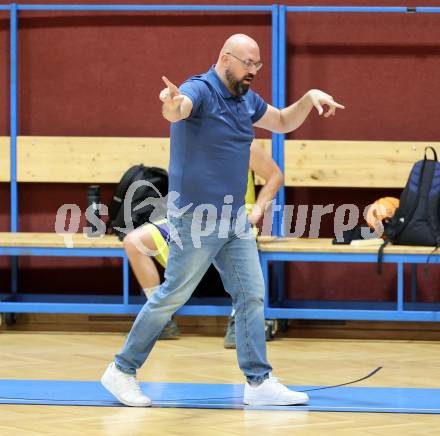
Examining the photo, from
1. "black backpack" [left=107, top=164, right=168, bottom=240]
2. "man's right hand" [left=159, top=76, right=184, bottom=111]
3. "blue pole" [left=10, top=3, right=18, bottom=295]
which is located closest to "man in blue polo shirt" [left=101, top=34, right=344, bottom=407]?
"man's right hand" [left=159, top=76, right=184, bottom=111]

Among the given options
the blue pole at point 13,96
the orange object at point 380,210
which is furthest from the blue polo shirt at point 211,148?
the blue pole at point 13,96

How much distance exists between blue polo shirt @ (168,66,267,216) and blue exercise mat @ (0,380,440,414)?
74cm

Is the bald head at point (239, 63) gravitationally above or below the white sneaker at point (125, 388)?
above

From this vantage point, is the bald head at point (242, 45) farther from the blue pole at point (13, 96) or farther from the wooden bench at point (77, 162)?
the blue pole at point (13, 96)

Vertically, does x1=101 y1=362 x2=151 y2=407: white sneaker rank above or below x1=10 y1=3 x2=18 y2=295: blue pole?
below

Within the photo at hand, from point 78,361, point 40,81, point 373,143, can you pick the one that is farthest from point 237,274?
point 40,81

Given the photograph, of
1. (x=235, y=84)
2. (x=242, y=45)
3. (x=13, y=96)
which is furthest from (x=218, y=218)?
(x=13, y=96)

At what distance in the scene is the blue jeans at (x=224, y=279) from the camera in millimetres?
3842

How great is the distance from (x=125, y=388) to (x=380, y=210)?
87.7 inches

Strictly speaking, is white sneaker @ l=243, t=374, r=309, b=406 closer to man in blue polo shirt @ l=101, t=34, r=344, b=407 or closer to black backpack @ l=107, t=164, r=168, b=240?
man in blue polo shirt @ l=101, t=34, r=344, b=407

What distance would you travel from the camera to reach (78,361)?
4898mm

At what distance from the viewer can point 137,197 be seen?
573cm

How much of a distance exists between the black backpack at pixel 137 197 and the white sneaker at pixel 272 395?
6.01 ft

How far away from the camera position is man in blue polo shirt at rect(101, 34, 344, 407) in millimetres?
3795
